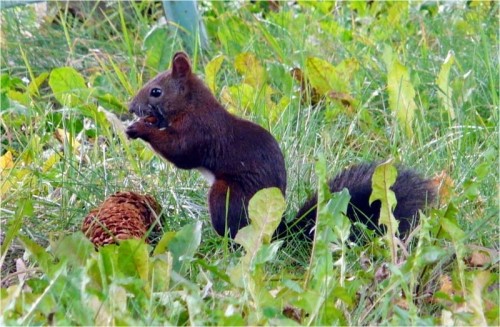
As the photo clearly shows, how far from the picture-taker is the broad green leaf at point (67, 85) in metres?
3.63

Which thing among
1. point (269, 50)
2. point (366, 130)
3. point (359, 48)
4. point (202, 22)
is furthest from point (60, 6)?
point (366, 130)

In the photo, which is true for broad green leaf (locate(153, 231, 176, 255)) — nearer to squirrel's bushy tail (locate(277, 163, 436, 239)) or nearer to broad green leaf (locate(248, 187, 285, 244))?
broad green leaf (locate(248, 187, 285, 244))

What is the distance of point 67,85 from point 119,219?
128cm

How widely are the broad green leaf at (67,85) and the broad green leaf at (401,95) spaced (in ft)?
3.61

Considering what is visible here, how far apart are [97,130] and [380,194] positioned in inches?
57.7

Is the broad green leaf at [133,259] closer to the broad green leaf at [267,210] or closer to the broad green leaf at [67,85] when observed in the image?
the broad green leaf at [267,210]

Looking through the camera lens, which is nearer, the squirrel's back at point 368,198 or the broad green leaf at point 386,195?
the broad green leaf at point 386,195

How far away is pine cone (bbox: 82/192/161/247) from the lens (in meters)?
2.47

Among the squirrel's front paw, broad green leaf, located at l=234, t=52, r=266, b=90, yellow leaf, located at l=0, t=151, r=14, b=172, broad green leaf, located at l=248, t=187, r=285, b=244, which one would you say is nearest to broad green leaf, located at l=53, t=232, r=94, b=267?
broad green leaf, located at l=248, t=187, r=285, b=244

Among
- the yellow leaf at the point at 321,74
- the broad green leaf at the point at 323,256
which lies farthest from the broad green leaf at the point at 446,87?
the broad green leaf at the point at 323,256

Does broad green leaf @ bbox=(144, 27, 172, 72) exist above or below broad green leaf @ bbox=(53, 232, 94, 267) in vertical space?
below

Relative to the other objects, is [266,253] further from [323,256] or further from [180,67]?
[180,67]

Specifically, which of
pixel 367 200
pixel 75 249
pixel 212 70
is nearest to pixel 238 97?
pixel 212 70

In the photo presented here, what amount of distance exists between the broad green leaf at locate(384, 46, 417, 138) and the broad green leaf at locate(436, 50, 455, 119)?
0.46 ft
